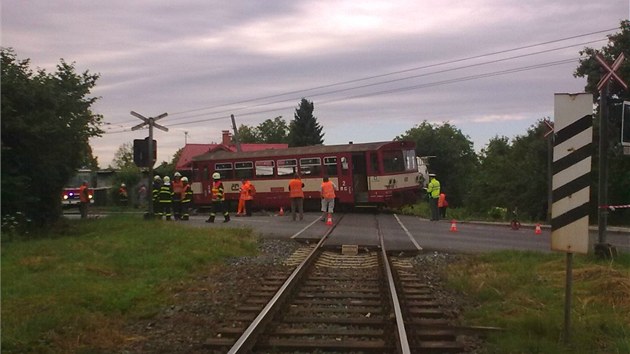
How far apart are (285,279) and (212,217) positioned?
48.0ft

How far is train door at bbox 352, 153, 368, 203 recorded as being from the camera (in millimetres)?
32094

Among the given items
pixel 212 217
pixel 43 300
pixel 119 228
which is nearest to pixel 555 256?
pixel 43 300

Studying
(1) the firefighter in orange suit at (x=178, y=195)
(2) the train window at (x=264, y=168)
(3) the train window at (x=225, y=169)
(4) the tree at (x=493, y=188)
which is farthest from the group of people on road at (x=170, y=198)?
(4) the tree at (x=493, y=188)

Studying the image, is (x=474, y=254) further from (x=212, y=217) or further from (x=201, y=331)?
(x=212, y=217)

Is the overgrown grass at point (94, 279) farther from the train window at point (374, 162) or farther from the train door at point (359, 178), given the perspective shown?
the train door at point (359, 178)

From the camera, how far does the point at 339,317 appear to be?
852 cm

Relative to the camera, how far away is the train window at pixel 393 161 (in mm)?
31812

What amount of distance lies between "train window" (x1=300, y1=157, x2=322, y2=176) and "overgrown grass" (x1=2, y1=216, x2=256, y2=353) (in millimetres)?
13781

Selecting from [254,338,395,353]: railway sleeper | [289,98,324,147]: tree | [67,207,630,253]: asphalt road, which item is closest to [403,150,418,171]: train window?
[67,207,630,253]: asphalt road

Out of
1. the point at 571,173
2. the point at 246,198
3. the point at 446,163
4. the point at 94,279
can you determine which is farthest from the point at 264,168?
the point at 446,163

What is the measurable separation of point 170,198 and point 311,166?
28.8ft

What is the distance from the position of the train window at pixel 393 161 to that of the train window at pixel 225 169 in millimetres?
8428

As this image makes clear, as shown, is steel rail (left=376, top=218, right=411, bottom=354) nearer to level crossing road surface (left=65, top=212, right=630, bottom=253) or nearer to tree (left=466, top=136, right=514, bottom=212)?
level crossing road surface (left=65, top=212, right=630, bottom=253)

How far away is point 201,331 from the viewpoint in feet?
26.0
